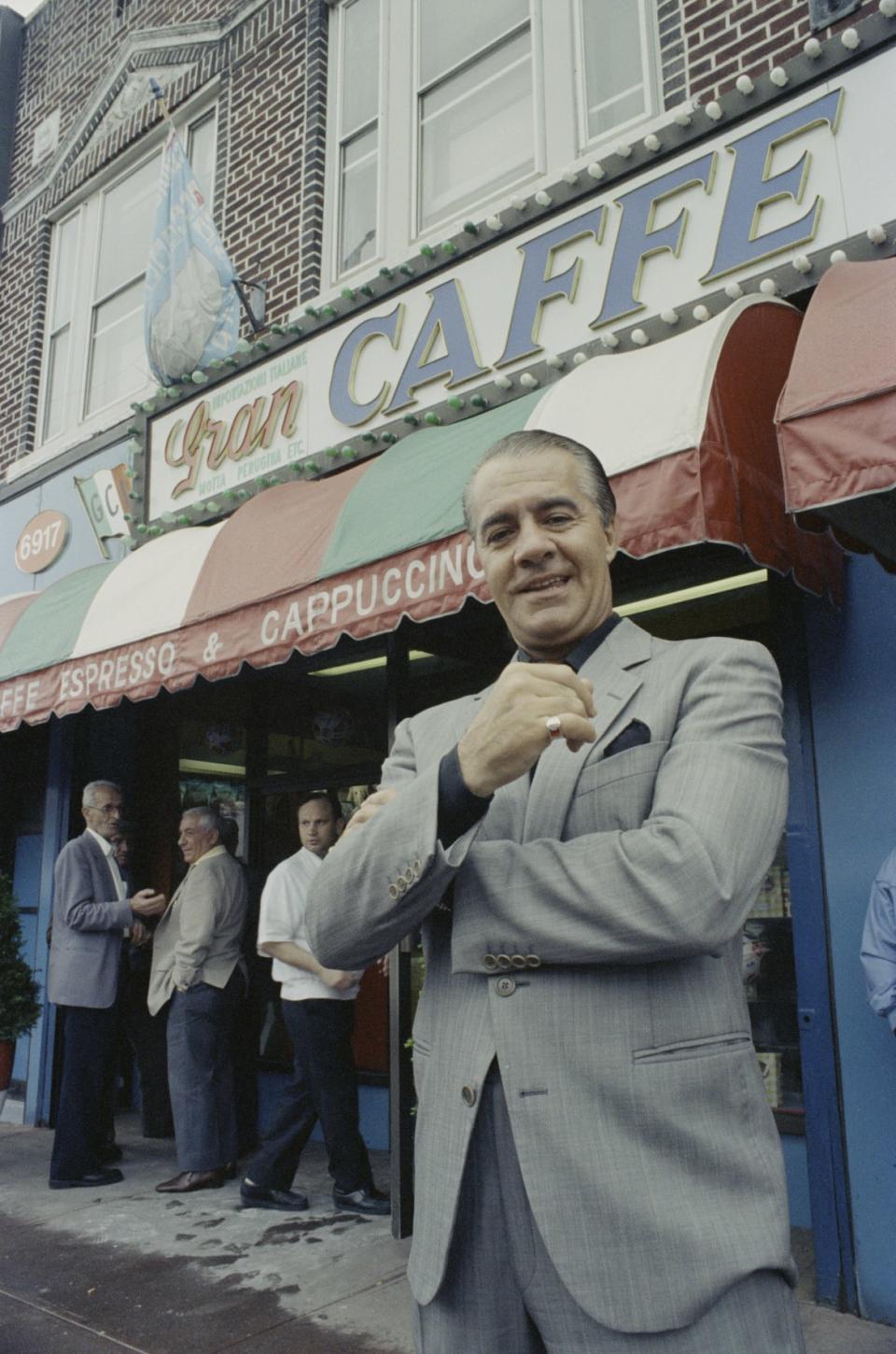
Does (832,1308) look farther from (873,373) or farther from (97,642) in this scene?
(97,642)

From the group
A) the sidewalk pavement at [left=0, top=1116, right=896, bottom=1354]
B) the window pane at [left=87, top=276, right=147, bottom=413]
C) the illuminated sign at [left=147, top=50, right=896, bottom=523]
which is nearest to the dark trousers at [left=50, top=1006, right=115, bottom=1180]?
the sidewalk pavement at [left=0, top=1116, right=896, bottom=1354]

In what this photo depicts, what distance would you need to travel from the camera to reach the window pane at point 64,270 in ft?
30.7

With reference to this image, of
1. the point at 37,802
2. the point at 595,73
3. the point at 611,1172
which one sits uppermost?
the point at 595,73

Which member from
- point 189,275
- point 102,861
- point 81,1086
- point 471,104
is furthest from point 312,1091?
point 471,104

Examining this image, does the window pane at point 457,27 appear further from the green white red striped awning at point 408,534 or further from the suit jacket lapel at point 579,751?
the suit jacket lapel at point 579,751

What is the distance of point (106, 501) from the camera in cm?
777

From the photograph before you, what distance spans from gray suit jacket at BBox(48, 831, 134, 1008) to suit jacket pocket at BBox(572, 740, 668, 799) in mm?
4859

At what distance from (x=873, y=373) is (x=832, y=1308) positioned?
10.8 feet

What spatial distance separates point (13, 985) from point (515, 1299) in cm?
558

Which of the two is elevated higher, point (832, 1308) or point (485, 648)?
point (485, 648)

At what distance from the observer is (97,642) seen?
18.6 ft

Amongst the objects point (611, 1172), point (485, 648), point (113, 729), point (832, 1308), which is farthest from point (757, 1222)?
point (113, 729)

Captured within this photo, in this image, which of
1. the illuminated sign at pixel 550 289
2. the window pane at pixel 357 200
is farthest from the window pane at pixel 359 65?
the illuminated sign at pixel 550 289

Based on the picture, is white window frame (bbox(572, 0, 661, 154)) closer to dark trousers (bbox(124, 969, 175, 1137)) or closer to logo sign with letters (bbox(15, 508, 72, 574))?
logo sign with letters (bbox(15, 508, 72, 574))
